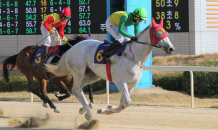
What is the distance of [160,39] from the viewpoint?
427cm

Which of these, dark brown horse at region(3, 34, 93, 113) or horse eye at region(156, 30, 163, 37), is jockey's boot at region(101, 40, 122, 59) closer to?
horse eye at region(156, 30, 163, 37)

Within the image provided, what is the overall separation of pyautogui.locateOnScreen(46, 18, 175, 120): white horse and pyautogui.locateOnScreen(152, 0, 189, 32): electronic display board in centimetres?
415

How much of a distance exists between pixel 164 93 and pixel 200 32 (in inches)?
140

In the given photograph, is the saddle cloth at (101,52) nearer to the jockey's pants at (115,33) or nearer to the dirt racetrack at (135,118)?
the jockey's pants at (115,33)

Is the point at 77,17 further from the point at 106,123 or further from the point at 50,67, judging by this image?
the point at 106,123

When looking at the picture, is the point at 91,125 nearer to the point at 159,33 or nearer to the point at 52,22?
the point at 159,33

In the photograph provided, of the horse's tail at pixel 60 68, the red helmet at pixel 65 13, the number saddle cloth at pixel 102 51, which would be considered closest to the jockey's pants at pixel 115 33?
→ the number saddle cloth at pixel 102 51

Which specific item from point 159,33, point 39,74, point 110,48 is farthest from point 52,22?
point 159,33

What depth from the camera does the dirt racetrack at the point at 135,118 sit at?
4738 mm

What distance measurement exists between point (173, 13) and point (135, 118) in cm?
423

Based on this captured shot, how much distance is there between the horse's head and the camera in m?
4.20

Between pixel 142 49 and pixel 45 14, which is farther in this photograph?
pixel 45 14

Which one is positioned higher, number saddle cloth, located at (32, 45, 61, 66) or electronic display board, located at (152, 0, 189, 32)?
electronic display board, located at (152, 0, 189, 32)

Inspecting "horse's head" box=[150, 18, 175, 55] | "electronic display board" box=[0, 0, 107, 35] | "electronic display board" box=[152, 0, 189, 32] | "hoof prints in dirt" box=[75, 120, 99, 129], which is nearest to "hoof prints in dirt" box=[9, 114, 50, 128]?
"hoof prints in dirt" box=[75, 120, 99, 129]
